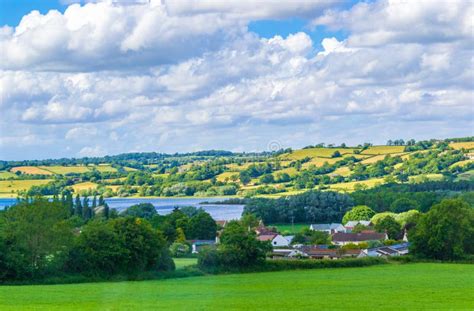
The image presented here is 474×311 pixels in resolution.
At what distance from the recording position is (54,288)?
40500 mm

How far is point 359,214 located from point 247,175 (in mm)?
77818

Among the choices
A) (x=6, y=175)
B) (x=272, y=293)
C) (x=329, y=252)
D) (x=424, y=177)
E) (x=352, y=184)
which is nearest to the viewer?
(x=272, y=293)

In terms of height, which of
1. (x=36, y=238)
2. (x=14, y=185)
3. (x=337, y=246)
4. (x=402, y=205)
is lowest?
(x=337, y=246)

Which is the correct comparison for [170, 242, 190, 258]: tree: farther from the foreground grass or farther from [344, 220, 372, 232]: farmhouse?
[344, 220, 372, 232]: farmhouse

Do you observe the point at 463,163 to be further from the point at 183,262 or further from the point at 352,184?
the point at 183,262

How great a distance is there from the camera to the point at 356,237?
78.9 meters

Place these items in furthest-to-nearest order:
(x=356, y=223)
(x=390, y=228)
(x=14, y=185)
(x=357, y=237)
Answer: (x=14, y=185) → (x=356, y=223) → (x=390, y=228) → (x=357, y=237)

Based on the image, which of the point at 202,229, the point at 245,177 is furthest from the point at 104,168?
the point at 202,229

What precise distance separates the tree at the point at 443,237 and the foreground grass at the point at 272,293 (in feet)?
27.2

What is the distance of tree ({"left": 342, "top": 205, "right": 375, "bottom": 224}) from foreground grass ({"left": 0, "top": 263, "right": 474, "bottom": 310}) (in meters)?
56.1

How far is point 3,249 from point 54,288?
5.01 metres

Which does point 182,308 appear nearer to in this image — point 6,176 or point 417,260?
point 417,260

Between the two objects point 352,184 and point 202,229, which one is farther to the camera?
point 352,184

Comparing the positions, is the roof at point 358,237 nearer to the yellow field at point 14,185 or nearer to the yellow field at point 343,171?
the yellow field at point 14,185
